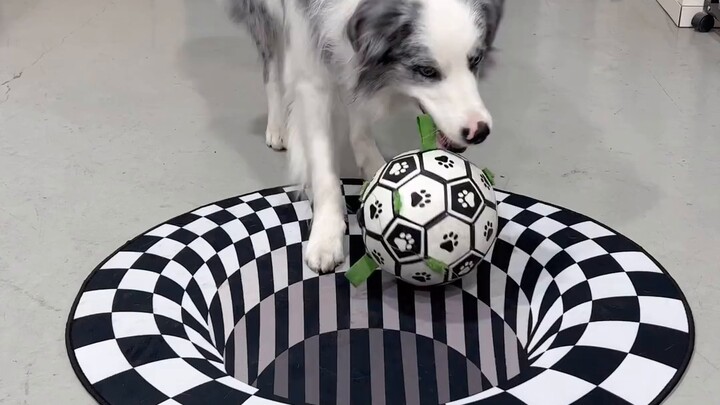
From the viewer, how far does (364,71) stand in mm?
1443

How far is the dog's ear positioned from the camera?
133cm

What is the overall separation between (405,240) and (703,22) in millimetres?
1897

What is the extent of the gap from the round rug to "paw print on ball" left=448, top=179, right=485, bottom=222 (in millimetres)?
236

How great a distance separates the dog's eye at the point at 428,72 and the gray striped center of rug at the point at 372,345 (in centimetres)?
45

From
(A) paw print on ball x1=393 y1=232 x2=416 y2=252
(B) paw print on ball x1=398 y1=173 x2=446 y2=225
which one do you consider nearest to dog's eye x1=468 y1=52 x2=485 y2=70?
(B) paw print on ball x1=398 y1=173 x2=446 y2=225

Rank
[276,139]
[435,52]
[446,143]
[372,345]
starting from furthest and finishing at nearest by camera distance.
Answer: [276,139] → [372,345] → [446,143] → [435,52]

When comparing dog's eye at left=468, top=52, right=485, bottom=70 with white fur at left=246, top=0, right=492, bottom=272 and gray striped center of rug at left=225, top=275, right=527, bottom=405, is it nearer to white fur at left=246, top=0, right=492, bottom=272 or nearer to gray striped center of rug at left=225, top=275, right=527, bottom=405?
white fur at left=246, top=0, right=492, bottom=272

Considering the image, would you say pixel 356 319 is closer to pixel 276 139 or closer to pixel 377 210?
pixel 377 210

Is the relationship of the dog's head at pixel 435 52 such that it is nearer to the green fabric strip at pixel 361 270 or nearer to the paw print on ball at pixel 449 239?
the paw print on ball at pixel 449 239

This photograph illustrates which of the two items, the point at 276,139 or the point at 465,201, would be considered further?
the point at 276,139

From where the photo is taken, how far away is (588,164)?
6.45 feet

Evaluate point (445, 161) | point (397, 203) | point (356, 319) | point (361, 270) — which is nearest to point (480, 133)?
point (445, 161)

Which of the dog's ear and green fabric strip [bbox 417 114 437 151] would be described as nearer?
the dog's ear

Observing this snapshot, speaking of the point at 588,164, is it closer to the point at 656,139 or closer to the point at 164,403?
the point at 656,139
